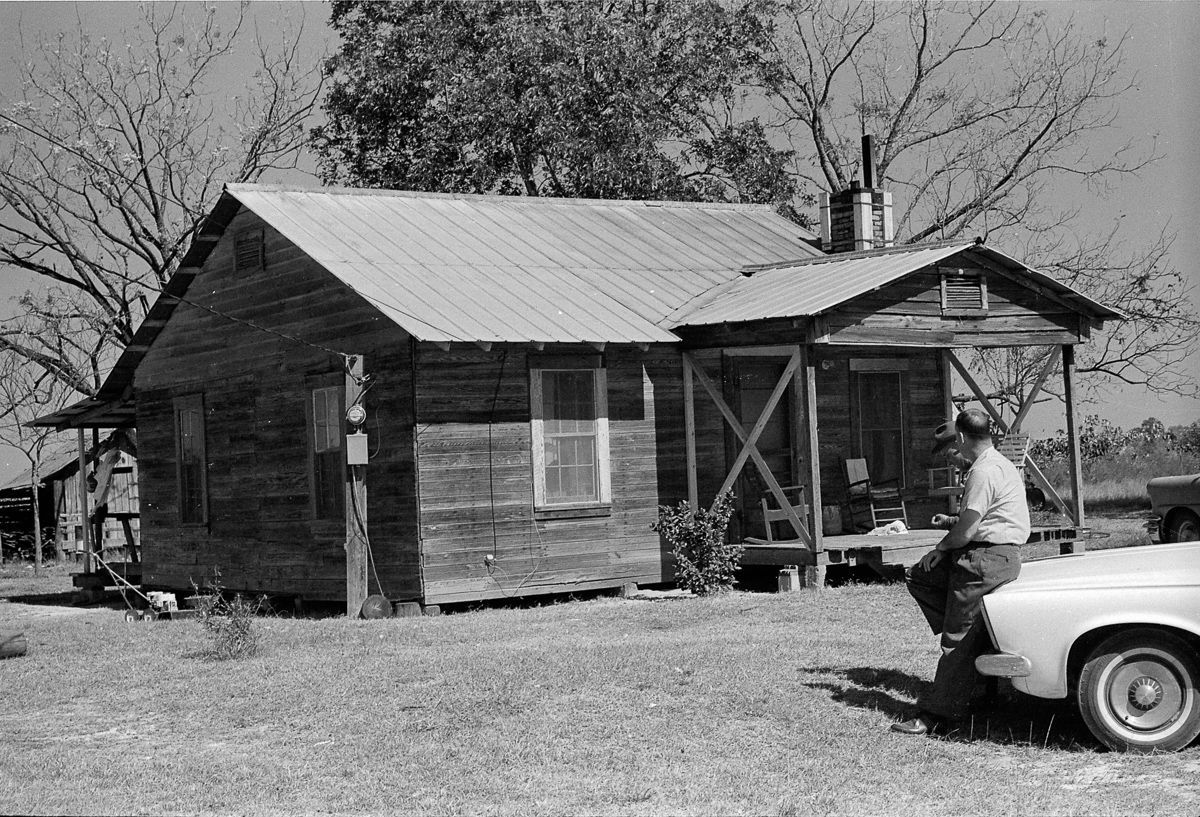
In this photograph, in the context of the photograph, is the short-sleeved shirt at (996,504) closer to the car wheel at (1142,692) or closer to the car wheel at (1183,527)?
the car wheel at (1142,692)

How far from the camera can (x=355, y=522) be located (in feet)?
53.6

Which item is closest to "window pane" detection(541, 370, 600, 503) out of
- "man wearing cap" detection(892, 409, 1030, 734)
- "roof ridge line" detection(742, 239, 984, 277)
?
"roof ridge line" detection(742, 239, 984, 277)

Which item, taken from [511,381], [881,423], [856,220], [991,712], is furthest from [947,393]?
[991,712]

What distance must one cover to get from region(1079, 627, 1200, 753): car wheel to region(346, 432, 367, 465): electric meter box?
9.53m

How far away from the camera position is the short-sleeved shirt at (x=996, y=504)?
29.2ft

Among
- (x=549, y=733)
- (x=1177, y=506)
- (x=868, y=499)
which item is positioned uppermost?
(x=868, y=499)

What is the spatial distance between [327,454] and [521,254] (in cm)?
369

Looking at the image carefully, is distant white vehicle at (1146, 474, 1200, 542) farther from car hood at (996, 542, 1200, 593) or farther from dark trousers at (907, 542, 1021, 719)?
dark trousers at (907, 542, 1021, 719)

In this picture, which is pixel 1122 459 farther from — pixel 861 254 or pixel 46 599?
pixel 46 599

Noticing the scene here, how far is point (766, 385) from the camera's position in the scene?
770 inches

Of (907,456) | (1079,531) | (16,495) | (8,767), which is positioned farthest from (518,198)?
(16,495)

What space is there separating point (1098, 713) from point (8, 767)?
6228 millimetres

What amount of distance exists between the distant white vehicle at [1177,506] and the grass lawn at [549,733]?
309 inches

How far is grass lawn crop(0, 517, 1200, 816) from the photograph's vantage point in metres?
7.67
